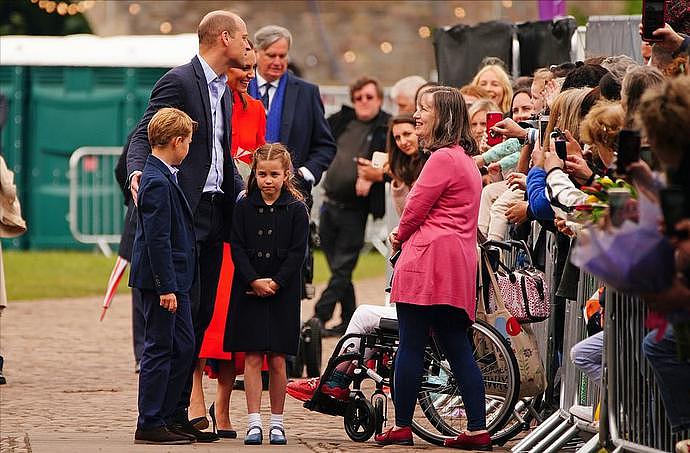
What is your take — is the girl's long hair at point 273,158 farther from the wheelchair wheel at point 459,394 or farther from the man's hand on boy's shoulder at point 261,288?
the wheelchair wheel at point 459,394

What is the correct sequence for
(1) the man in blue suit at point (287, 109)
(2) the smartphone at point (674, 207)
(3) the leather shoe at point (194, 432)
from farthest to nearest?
(1) the man in blue suit at point (287, 109), (3) the leather shoe at point (194, 432), (2) the smartphone at point (674, 207)

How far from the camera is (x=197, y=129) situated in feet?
29.0

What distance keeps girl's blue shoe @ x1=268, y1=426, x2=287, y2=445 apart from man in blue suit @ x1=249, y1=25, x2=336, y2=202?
9.37ft

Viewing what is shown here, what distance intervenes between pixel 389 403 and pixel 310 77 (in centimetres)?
2722

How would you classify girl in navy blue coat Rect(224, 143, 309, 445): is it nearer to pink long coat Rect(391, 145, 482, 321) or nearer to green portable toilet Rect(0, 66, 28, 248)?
pink long coat Rect(391, 145, 482, 321)

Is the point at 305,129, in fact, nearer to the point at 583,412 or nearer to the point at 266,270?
the point at 266,270

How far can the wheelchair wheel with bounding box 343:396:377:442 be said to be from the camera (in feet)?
28.7

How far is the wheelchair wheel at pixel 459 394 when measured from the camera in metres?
8.59

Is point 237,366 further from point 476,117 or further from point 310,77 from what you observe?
point 310,77

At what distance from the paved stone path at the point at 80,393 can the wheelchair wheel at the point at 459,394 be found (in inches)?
5.9

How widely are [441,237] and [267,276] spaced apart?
0.99 metres

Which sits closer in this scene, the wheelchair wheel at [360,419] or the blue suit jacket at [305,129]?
the wheelchair wheel at [360,419]

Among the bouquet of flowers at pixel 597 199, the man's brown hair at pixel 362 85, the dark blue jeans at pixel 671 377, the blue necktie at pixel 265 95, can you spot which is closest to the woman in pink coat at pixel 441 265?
the bouquet of flowers at pixel 597 199

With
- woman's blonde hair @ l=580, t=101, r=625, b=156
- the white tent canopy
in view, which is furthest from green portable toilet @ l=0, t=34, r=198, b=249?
woman's blonde hair @ l=580, t=101, r=625, b=156
